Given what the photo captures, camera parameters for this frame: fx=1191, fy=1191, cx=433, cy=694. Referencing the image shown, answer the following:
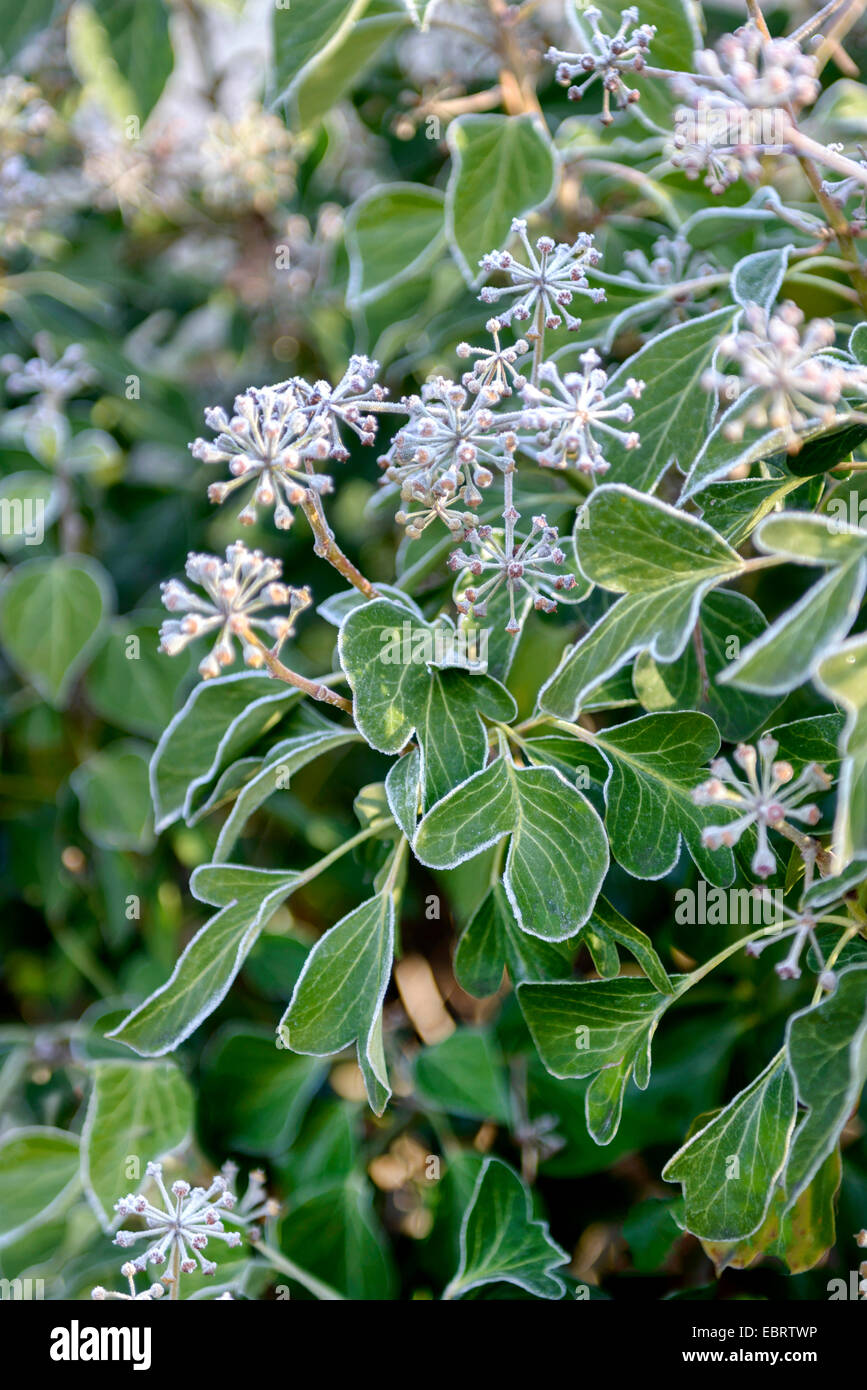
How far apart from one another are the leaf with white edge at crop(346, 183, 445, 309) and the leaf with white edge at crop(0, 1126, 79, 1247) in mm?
596

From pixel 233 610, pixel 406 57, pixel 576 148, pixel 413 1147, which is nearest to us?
pixel 233 610

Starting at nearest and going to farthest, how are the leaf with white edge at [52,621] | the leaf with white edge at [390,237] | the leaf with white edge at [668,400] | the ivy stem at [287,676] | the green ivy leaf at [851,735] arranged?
the green ivy leaf at [851,735], the ivy stem at [287,676], the leaf with white edge at [668,400], the leaf with white edge at [390,237], the leaf with white edge at [52,621]

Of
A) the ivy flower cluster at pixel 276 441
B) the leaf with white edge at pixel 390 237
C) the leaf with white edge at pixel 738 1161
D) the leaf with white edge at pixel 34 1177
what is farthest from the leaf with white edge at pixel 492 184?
the leaf with white edge at pixel 34 1177

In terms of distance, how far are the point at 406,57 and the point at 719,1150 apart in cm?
102

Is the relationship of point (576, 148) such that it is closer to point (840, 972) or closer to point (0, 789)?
point (840, 972)

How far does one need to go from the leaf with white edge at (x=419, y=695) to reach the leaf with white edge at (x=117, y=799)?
51 cm

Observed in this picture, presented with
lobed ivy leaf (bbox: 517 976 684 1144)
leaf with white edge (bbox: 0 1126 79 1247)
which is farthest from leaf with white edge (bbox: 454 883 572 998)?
leaf with white edge (bbox: 0 1126 79 1247)

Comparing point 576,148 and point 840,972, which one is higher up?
point 576,148

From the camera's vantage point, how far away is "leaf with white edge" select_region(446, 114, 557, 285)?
2.30 feet

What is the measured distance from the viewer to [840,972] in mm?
493

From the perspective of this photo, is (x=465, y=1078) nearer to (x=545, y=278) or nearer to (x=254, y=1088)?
(x=254, y=1088)

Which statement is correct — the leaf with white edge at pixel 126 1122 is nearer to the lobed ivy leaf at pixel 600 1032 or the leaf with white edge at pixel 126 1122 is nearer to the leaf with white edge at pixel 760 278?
the lobed ivy leaf at pixel 600 1032

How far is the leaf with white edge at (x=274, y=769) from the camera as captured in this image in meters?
0.55
